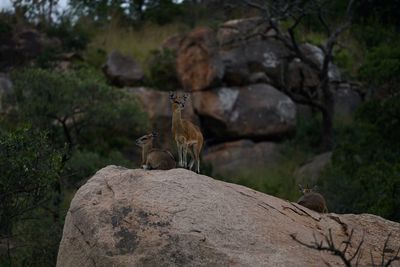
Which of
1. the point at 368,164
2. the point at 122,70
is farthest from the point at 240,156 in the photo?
the point at 368,164

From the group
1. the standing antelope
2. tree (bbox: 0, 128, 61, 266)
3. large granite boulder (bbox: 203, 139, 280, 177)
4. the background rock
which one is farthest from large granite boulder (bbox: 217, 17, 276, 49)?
the standing antelope

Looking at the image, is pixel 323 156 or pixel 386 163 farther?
pixel 323 156

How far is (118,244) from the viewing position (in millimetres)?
11078

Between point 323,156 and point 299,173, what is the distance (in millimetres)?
1136

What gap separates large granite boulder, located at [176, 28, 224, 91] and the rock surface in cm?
2132

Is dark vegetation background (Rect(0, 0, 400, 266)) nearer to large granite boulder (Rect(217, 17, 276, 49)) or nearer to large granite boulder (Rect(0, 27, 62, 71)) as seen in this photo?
large granite boulder (Rect(0, 27, 62, 71))

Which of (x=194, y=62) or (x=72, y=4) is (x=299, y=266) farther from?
(x=72, y=4)

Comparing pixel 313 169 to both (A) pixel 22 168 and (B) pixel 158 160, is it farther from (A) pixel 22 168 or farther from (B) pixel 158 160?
(B) pixel 158 160

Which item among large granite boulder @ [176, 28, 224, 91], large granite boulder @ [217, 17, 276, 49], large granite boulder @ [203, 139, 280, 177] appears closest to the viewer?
large granite boulder @ [203, 139, 280, 177]

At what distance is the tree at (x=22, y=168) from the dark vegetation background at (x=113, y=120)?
0.02 m

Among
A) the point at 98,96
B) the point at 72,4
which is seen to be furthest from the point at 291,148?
the point at 72,4

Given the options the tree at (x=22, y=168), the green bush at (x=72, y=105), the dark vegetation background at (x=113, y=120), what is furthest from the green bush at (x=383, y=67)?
the tree at (x=22, y=168)

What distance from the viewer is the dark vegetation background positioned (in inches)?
715

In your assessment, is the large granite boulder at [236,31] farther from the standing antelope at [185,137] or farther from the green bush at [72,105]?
the standing antelope at [185,137]
